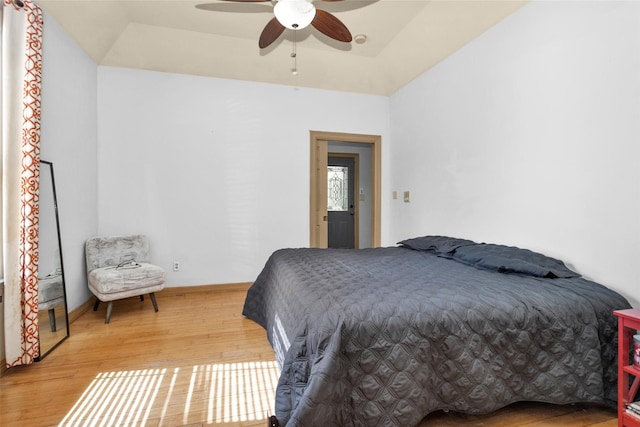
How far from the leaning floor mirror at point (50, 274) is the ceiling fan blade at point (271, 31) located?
1970 mm

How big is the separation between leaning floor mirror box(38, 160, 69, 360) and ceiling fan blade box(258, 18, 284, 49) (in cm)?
197

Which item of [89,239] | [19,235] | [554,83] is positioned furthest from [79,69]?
[554,83]

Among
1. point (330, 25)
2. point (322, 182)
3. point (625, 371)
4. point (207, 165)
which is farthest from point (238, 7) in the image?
point (625, 371)

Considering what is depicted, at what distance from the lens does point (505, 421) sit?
1.54 metres

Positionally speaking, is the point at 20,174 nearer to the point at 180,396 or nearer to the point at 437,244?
the point at 180,396

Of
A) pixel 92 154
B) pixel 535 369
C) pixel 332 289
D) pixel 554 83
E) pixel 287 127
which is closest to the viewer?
pixel 535 369

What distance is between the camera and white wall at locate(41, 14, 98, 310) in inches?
101

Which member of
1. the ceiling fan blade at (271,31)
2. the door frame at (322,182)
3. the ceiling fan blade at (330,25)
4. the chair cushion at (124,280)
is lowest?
the chair cushion at (124,280)

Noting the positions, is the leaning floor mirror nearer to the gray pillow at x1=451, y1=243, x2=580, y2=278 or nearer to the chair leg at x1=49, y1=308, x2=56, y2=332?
the chair leg at x1=49, y1=308, x2=56, y2=332

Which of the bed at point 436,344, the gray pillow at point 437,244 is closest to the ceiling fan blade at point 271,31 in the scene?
the bed at point 436,344

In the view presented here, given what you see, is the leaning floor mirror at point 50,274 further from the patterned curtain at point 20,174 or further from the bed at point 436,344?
the bed at point 436,344

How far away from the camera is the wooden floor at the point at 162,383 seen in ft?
5.15

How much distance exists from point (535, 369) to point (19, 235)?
122 inches

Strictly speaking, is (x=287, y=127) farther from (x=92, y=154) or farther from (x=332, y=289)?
(x=332, y=289)
